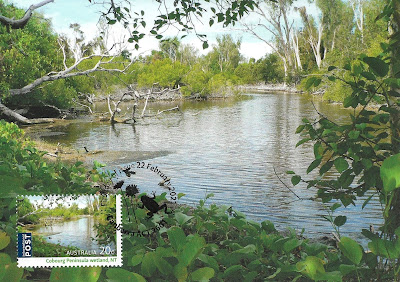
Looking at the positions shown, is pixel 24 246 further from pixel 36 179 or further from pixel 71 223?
pixel 36 179

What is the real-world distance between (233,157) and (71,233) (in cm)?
1119

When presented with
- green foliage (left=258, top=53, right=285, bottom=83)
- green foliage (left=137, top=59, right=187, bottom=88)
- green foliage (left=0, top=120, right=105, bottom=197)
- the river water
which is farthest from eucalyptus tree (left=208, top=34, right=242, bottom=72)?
green foliage (left=0, top=120, right=105, bottom=197)

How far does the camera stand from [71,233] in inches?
47.6

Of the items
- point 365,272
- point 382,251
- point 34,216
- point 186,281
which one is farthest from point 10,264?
point 365,272

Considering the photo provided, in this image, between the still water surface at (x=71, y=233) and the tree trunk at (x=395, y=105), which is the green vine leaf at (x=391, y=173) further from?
the tree trunk at (x=395, y=105)

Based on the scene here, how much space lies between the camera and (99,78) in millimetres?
31438

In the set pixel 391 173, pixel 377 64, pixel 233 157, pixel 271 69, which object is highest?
pixel 271 69

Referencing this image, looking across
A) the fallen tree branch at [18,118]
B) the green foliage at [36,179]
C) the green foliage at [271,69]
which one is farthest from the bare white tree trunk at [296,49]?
the green foliage at [36,179]

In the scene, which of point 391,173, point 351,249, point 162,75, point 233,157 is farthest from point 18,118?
point 162,75

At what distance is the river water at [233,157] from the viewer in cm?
676

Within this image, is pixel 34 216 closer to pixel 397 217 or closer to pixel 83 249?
pixel 83 249

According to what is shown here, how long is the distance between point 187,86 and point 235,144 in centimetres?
2592

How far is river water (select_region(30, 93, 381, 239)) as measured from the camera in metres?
6.76

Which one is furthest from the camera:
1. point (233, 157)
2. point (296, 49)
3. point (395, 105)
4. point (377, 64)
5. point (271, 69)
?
point (271, 69)
